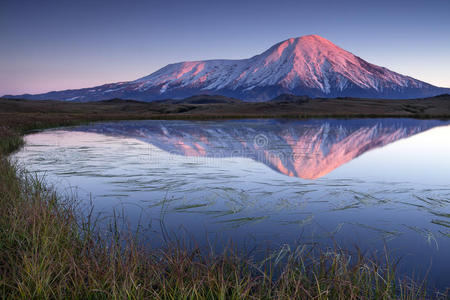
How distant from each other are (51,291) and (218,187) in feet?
21.8

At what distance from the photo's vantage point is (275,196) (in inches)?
359

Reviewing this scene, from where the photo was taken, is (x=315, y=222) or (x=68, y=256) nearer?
(x=68, y=256)

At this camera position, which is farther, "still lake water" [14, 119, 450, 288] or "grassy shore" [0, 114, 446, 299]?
"still lake water" [14, 119, 450, 288]

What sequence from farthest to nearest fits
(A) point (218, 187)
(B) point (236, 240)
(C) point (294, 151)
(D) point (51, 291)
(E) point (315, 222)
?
(C) point (294, 151) → (A) point (218, 187) → (E) point (315, 222) → (B) point (236, 240) → (D) point (51, 291)

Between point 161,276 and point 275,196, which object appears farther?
point 275,196

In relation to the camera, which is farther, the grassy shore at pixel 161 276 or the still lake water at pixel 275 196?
the still lake water at pixel 275 196

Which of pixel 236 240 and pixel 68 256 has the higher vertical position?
pixel 68 256

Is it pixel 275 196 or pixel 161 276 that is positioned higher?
pixel 161 276

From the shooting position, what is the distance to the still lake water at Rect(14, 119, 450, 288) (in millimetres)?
6027

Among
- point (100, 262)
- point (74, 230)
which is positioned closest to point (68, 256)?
point (100, 262)

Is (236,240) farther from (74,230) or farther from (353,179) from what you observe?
(353,179)

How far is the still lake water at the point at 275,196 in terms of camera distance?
6.03 meters

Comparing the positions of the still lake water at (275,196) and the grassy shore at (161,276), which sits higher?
the grassy shore at (161,276)

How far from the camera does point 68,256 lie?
4242 mm
